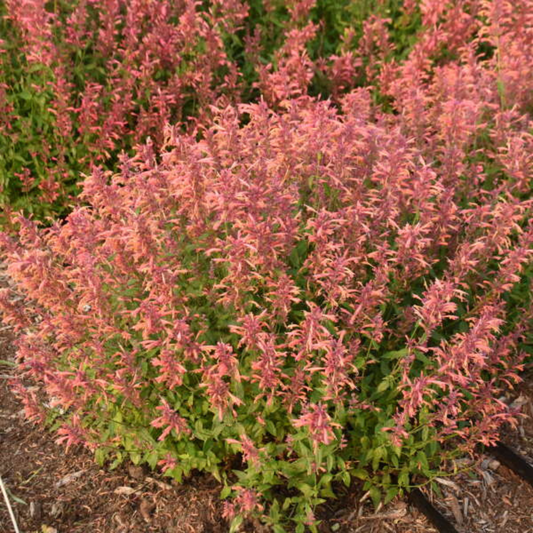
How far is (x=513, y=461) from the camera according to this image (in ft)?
12.0

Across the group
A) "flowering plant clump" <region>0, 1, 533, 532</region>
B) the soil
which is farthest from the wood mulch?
"flowering plant clump" <region>0, 1, 533, 532</region>

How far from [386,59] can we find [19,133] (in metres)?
3.71

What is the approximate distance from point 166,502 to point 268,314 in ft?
4.48

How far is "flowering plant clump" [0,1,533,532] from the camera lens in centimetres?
280

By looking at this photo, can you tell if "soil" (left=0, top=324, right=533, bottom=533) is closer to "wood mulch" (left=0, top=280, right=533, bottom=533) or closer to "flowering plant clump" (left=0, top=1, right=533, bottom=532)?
"wood mulch" (left=0, top=280, right=533, bottom=533)

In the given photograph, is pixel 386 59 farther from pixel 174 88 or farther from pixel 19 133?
pixel 19 133

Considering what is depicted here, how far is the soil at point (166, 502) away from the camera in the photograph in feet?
11.1

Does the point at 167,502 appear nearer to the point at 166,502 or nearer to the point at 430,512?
the point at 166,502

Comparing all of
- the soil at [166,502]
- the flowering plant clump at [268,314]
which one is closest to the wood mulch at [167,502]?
the soil at [166,502]

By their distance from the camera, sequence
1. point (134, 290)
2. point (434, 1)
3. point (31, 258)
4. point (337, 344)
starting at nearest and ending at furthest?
1. point (337, 344)
2. point (31, 258)
3. point (134, 290)
4. point (434, 1)

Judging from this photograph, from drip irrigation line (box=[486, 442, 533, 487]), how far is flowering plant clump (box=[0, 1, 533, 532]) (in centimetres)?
38

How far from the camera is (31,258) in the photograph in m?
2.86

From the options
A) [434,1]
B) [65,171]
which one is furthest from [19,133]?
[434,1]

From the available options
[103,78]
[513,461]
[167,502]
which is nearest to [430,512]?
[513,461]
